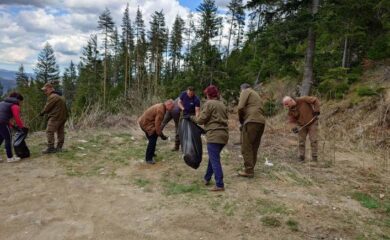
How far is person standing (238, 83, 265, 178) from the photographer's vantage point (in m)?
6.27

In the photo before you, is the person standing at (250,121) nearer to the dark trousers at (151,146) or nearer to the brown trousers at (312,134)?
the brown trousers at (312,134)

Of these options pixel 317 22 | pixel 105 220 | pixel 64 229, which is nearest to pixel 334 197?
pixel 105 220

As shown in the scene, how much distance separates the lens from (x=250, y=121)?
6.24 metres

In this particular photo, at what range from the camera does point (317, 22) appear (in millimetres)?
10586

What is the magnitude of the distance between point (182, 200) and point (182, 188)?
54cm

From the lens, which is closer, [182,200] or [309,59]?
[182,200]

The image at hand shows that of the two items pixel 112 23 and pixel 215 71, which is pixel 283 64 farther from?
pixel 112 23

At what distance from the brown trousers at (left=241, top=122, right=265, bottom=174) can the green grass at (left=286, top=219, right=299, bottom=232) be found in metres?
1.98

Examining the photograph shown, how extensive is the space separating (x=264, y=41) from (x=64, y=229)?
30.3 ft

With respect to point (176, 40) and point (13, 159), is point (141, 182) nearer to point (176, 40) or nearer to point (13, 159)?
point (13, 159)

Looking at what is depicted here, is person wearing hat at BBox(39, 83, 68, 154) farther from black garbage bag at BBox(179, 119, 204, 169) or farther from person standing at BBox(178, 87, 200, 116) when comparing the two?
black garbage bag at BBox(179, 119, 204, 169)

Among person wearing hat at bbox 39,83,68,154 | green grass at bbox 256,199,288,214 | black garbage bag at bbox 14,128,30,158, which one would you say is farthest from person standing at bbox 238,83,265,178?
black garbage bag at bbox 14,128,30,158

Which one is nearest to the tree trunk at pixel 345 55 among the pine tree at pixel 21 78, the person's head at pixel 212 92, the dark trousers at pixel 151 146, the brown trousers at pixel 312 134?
the brown trousers at pixel 312 134

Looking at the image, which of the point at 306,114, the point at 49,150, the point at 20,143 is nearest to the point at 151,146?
the point at 49,150
